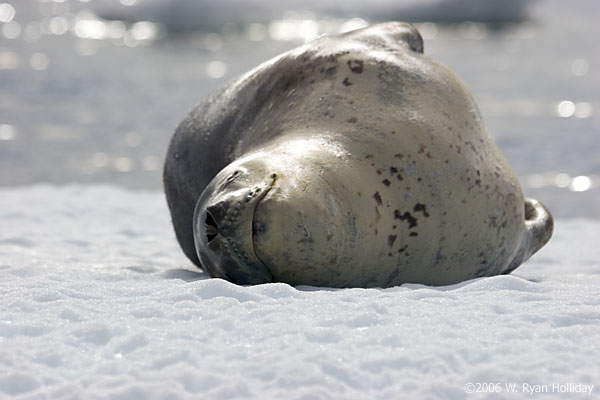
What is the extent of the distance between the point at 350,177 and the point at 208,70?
904 cm

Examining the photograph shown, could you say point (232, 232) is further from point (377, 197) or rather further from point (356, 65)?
point (356, 65)

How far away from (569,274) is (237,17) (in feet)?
41.5

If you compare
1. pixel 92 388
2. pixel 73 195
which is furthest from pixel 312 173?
pixel 73 195

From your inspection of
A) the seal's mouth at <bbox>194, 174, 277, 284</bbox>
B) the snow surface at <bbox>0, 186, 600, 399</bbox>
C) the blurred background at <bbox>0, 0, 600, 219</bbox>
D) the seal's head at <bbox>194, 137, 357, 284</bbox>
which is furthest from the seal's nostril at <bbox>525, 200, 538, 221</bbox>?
the blurred background at <bbox>0, 0, 600, 219</bbox>

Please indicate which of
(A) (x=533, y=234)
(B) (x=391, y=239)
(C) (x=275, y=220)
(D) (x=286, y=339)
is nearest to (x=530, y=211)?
(A) (x=533, y=234)

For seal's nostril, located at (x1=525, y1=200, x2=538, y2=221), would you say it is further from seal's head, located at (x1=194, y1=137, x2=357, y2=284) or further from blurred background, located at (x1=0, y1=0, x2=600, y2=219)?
blurred background, located at (x1=0, y1=0, x2=600, y2=219)

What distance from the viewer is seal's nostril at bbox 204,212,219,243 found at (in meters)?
2.71

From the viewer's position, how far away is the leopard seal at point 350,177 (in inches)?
104

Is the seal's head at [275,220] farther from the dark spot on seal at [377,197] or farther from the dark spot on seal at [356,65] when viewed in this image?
the dark spot on seal at [356,65]

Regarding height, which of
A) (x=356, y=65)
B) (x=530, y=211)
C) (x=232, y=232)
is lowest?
(x=530, y=211)

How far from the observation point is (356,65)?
3270mm

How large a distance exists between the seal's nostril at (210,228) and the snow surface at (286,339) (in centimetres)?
15

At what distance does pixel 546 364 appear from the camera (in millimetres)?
2121

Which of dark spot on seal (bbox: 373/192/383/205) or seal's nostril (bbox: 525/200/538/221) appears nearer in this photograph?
dark spot on seal (bbox: 373/192/383/205)
